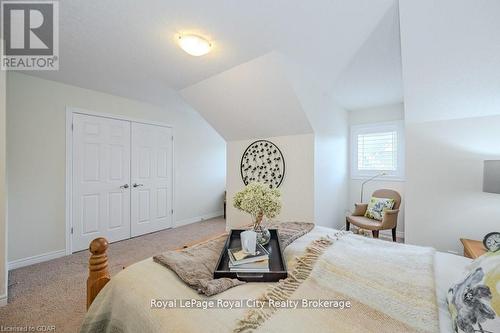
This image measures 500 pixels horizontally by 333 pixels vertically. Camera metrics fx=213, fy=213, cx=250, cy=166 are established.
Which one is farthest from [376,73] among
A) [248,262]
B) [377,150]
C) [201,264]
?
[201,264]

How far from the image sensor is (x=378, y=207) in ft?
10.7

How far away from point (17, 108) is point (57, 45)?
1.19 m

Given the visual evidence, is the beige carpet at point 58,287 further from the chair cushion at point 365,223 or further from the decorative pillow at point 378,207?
the decorative pillow at point 378,207

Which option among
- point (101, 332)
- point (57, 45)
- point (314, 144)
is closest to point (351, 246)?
point (101, 332)

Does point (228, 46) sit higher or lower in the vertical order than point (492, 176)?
higher

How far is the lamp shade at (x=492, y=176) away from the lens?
181cm

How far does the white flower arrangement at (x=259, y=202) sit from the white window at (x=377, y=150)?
322cm

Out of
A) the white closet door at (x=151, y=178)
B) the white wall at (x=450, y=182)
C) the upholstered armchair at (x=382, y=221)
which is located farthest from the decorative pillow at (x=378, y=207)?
the white closet door at (x=151, y=178)

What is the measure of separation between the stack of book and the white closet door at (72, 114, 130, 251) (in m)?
2.99

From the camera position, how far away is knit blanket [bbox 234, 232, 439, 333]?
761 mm

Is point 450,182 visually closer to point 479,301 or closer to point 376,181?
point 376,181

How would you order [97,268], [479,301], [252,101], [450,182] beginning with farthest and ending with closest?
[252,101] < [450,182] < [97,268] < [479,301]

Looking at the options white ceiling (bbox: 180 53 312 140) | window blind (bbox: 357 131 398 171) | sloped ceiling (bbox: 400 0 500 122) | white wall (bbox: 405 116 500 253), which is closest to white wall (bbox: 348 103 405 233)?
window blind (bbox: 357 131 398 171)

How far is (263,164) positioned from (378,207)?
1879 millimetres
